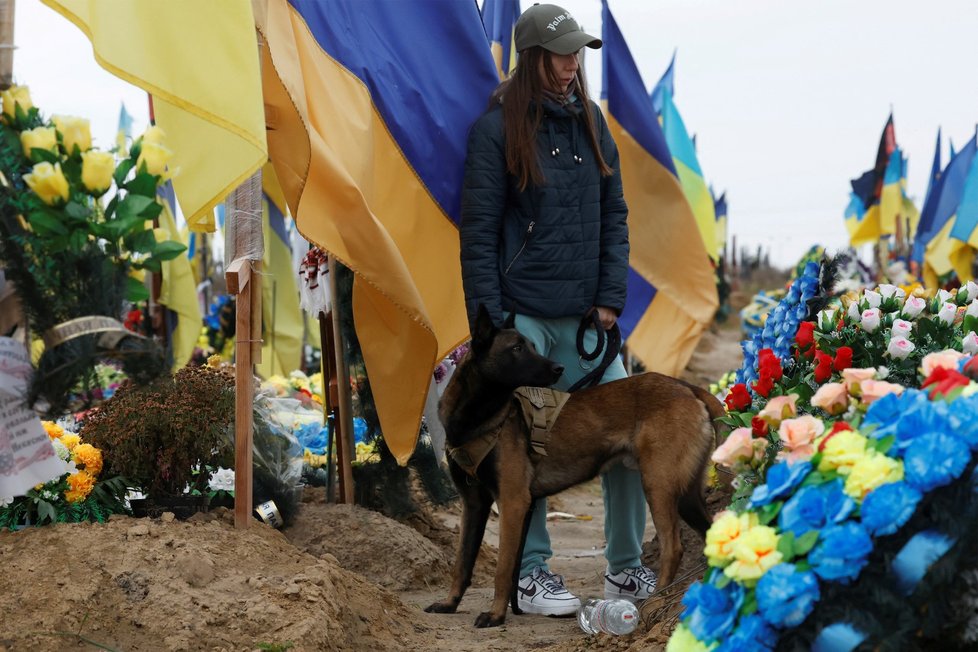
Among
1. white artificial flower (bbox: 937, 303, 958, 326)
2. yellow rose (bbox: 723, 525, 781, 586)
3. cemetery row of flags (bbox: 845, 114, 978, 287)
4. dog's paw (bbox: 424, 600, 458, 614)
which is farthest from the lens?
cemetery row of flags (bbox: 845, 114, 978, 287)

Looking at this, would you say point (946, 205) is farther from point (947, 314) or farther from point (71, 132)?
point (71, 132)

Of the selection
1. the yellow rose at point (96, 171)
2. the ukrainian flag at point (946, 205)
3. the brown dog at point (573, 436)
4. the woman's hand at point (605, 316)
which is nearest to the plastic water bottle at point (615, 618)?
the brown dog at point (573, 436)

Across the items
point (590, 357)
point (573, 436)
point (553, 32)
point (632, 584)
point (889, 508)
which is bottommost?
point (632, 584)

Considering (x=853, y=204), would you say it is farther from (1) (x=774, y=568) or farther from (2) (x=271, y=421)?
(1) (x=774, y=568)

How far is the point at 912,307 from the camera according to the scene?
459 cm

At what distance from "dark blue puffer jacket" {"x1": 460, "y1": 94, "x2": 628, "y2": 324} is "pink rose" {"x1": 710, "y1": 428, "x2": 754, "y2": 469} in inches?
66.8

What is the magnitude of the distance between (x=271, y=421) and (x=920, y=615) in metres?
4.09

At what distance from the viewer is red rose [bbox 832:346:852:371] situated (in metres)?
4.11

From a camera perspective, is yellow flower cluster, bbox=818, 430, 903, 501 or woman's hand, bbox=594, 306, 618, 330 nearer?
yellow flower cluster, bbox=818, 430, 903, 501

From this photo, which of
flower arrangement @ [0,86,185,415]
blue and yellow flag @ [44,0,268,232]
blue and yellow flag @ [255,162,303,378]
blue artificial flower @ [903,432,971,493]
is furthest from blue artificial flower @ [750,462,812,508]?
blue and yellow flag @ [255,162,303,378]

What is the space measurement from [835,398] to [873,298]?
1777 millimetres

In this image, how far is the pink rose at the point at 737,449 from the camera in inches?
126

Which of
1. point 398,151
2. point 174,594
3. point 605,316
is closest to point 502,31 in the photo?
point 398,151

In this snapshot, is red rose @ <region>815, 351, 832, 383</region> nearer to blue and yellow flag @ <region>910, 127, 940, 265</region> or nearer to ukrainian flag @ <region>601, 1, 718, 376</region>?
ukrainian flag @ <region>601, 1, 718, 376</region>
